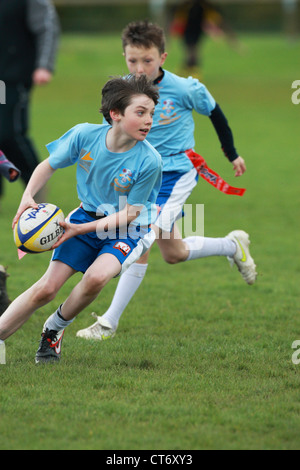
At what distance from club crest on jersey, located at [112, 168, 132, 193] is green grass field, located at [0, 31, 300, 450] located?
3.43 feet

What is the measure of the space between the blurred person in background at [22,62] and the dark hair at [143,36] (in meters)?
3.02

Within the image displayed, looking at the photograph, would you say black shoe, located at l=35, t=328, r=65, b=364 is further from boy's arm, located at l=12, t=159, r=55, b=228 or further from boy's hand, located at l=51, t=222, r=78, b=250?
boy's arm, located at l=12, t=159, r=55, b=228

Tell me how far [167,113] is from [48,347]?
2015 millimetres

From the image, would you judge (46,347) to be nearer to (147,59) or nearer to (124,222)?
(124,222)

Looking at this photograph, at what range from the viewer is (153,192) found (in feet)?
16.2

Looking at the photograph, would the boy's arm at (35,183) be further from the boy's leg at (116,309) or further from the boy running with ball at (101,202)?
the boy's leg at (116,309)

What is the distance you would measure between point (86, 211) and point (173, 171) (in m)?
1.20

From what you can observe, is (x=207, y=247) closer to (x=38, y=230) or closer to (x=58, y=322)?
(x=58, y=322)

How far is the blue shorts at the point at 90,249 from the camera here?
4.73m

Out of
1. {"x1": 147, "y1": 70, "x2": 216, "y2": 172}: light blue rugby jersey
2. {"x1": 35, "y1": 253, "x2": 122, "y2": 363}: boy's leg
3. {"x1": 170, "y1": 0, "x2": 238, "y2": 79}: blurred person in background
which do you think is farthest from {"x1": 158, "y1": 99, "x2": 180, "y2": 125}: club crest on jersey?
{"x1": 170, "y1": 0, "x2": 238, "y2": 79}: blurred person in background

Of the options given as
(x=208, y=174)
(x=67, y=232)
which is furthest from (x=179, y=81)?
(x=67, y=232)
